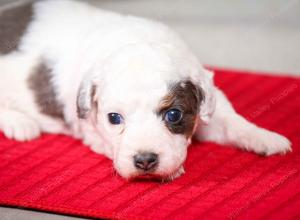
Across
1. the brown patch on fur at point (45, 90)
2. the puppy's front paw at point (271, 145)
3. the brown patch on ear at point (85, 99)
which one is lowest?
the brown patch on fur at point (45, 90)

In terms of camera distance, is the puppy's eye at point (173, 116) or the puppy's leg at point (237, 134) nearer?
the puppy's eye at point (173, 116)

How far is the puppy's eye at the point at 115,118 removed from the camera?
350 centimetres

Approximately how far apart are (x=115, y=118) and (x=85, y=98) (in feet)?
1.01

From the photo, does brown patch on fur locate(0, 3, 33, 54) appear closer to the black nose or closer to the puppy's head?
the puppy's head

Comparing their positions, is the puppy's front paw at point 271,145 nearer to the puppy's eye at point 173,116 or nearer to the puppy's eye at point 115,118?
the puppy's eye at point 173,116

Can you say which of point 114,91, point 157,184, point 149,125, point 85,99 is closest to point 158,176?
point 157,184

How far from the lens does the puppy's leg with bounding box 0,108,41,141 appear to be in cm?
420

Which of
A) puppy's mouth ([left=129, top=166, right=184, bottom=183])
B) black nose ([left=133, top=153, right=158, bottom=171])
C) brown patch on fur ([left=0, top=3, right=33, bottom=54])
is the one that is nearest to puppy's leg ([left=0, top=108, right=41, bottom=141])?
brown patch on fur ([left=0, top=3, right=33, bottom=54])

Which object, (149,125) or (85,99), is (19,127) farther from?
(149,125)

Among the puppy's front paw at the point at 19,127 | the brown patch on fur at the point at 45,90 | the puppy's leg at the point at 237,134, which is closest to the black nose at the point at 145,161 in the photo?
the puppy's leg at the point at 237,134

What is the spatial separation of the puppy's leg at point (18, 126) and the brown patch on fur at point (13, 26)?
0.45 meters

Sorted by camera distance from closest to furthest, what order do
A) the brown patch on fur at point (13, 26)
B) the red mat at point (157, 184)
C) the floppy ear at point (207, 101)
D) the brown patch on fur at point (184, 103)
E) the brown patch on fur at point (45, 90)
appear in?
the red mat at point (157, 184)
the brown patch on fur at point (184, 103)
the floppy ear at point (207, 101)
the brown patch on fur at point (45, 90)
the brown patch on fur at point (13, 26)

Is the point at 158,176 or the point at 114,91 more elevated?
the point at 114,91

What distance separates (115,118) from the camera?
11.6ft
